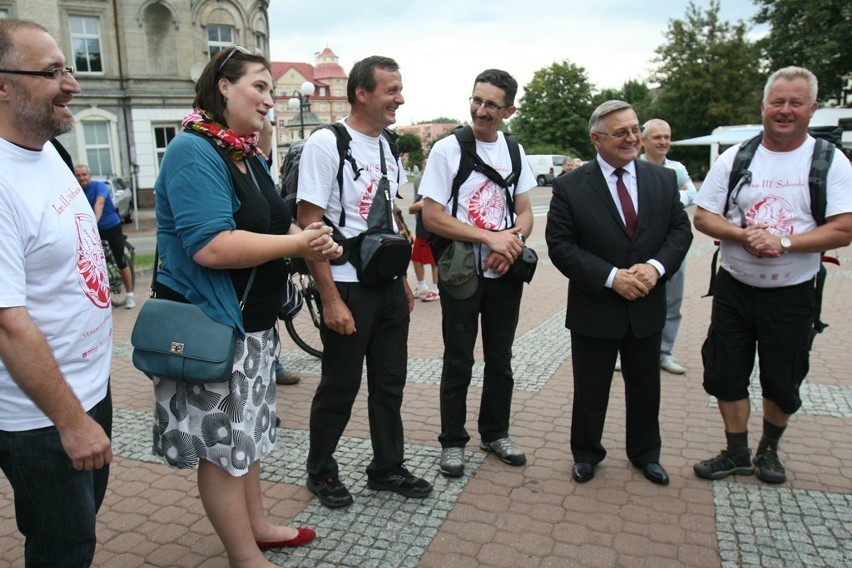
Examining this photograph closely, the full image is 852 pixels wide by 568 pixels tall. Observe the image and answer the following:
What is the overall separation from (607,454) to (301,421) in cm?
205

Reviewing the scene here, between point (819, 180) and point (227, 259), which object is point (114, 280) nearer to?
point (227, 259)

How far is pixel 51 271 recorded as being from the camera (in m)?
2.01

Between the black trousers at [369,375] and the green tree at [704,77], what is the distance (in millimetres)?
41431

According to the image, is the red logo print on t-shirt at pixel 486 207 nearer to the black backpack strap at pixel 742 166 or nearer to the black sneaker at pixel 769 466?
the black backpack strap at pixel 742 166

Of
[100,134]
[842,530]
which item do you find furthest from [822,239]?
[100,134]

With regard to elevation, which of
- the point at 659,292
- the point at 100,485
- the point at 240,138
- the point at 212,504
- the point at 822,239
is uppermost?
the point at 240,138

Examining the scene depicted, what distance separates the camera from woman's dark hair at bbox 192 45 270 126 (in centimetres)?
258

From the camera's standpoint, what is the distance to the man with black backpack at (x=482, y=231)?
383 centimetres

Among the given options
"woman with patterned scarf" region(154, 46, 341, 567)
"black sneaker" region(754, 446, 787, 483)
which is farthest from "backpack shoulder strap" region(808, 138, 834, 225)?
"woman with patterned scarf" region(154, 46, 341, 567)

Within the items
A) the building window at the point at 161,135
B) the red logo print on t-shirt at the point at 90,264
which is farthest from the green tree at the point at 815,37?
the red logo print on t-shirt at the point at 90,264

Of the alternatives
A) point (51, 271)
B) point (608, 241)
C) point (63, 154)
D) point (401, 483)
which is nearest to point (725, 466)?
point (608, 241)

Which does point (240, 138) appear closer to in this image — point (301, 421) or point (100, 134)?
point (301, 421)

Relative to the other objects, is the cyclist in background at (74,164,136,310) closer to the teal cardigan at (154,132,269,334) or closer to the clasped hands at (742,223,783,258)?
the teal cardigan at (154,132,269,334)

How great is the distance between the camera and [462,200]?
3930 millimetres
